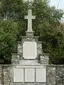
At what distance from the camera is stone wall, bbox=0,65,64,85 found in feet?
46.3

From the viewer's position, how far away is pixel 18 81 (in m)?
14.2

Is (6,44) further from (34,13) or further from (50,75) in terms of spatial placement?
(34,13)

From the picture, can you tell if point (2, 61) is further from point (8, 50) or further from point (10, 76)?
point (10, 76)

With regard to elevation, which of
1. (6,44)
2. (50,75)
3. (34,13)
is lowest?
(50,75)

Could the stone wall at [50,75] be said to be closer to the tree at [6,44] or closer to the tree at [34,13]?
the tree at [6,44]

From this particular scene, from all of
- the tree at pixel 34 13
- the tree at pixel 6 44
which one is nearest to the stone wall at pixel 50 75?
the tree at pixel 6 44

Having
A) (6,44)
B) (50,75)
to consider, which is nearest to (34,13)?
(6,44)

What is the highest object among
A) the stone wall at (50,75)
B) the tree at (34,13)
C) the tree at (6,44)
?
the tree at (34,13)

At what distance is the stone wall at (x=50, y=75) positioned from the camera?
14.1m

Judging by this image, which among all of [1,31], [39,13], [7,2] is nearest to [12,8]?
[7,2]

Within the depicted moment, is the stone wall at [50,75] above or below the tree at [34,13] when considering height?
below

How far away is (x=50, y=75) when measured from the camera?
14.3 m

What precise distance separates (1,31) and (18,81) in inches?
145

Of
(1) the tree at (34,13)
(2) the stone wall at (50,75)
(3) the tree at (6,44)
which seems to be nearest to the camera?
(2) the stone wall at (50,75)
